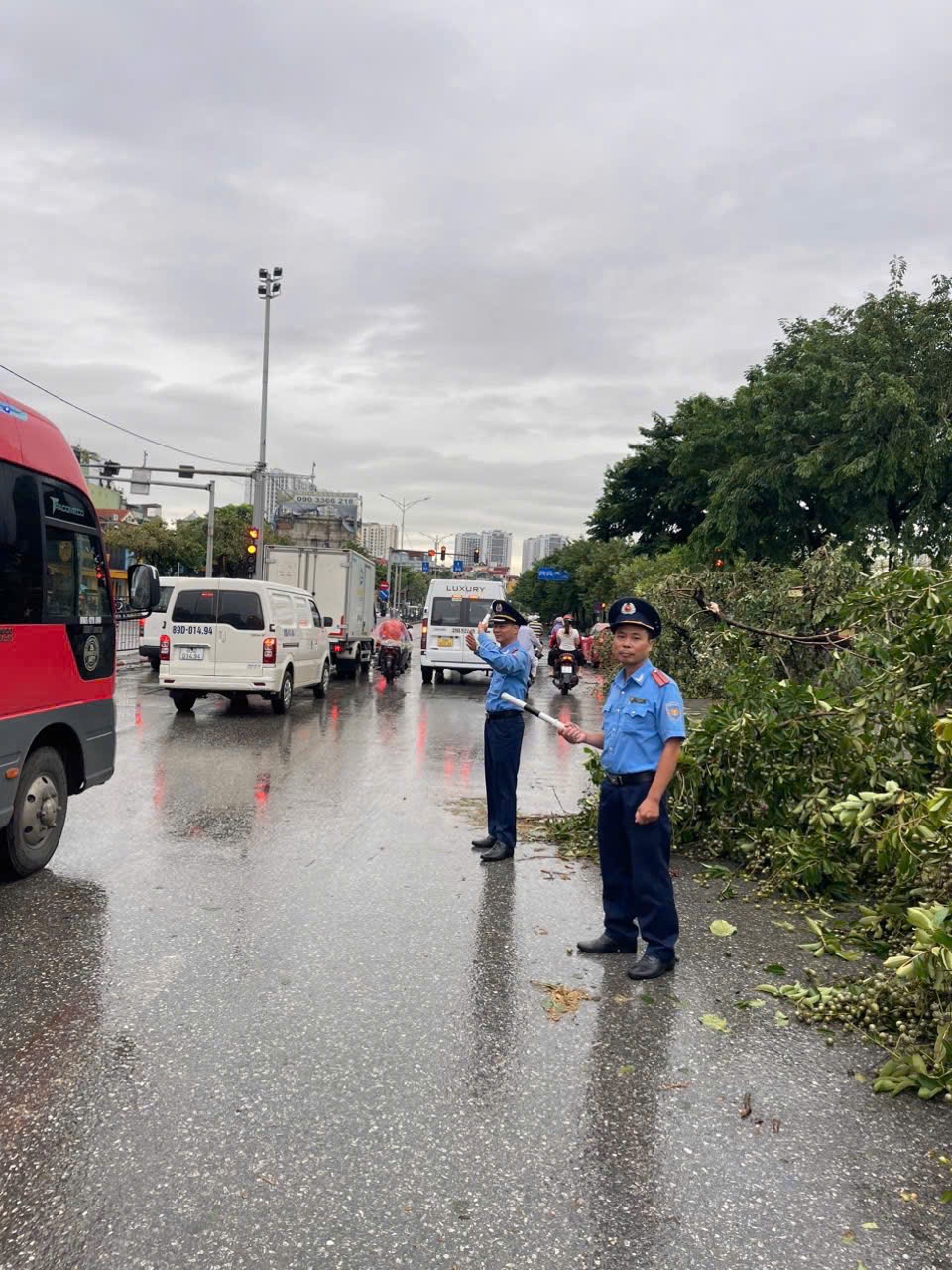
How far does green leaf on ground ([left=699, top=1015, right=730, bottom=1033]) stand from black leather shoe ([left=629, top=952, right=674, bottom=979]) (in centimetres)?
44

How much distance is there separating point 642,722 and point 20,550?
12.4 ft

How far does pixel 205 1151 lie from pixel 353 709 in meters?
13.9

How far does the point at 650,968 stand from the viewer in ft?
15.7

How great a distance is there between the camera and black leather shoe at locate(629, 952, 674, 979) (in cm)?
475

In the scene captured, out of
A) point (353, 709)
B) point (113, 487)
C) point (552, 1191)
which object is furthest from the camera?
point (113, 487)

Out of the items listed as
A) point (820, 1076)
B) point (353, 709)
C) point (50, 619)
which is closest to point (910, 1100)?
point (820, 1076)

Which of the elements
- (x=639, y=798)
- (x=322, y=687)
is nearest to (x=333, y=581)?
(x=322, y=687)

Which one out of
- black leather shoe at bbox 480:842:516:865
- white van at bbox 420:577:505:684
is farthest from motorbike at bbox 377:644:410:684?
black leather shoe at bbox 480:842:516:865

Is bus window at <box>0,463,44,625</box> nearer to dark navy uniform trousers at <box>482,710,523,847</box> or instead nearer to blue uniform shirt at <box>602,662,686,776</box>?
dark navy uniform trousers at <box>482,710,523,847</box>

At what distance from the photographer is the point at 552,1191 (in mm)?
2979

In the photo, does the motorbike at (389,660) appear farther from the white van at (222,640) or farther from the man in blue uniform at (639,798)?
the man in blue uniform at (639,798)

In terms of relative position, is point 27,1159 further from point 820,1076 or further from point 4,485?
point 4,485

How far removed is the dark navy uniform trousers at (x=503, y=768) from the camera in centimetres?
703

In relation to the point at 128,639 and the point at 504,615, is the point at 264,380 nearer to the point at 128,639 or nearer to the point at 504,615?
the point at 128,639
